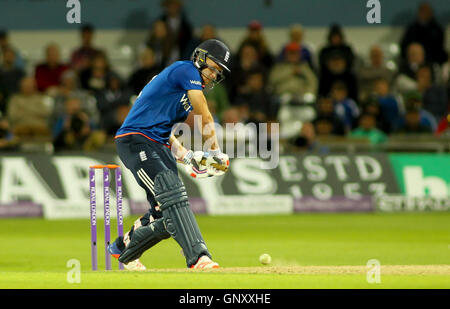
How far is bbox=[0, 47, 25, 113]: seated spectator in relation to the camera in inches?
739

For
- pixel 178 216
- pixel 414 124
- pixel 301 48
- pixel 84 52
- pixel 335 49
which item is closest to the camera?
pixel 178 216

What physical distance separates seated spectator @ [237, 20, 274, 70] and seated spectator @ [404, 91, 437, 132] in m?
3.13

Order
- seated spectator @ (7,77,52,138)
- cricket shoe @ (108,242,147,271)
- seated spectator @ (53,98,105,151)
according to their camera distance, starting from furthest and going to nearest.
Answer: seated spectator @ (7,77,52,138), seated spectator @ (53,98,105,151), cricket shoe @ (108,242,147,271)

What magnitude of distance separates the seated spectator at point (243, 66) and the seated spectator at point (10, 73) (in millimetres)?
4448

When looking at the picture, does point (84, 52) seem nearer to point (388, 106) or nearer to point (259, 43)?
point (259, 43)

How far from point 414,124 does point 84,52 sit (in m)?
7.08

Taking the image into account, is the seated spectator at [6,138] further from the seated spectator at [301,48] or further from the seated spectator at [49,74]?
the seated spectator at [301,48]

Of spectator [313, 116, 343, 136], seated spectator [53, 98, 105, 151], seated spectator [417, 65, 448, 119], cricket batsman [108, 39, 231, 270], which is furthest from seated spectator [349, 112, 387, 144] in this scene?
cricket batsman [108, 39, 231, 270]

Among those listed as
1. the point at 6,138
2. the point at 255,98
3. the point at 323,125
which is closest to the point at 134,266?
the point at 6,138

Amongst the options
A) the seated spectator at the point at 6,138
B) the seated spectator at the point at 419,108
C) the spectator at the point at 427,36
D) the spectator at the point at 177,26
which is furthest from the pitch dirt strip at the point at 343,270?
the spectator at the point at 427,36

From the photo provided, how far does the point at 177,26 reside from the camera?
761 inches

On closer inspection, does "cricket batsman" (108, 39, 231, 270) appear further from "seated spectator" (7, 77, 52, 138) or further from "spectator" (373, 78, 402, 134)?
"spectator" (373, 78, 402, 134)
